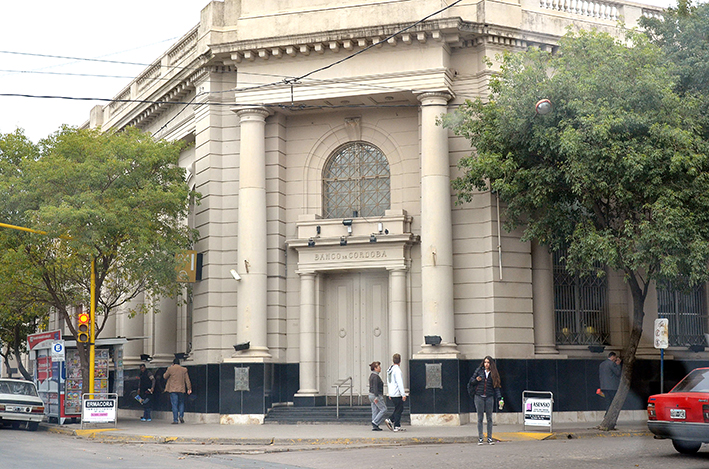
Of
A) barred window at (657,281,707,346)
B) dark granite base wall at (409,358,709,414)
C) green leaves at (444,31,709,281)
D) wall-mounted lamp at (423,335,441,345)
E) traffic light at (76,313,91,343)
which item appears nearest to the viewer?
green leaves at (444,31,709,281)

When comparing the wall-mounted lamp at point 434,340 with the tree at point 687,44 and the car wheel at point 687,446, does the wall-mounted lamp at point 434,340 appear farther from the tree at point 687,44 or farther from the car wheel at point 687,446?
the car wheel at point 687,446

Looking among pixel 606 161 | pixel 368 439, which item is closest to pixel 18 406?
pixel 368 439

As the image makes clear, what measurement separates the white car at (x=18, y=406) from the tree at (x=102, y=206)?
162 cm

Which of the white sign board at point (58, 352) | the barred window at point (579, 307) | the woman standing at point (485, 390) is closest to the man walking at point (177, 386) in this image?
the white sign board at point (58, 352)

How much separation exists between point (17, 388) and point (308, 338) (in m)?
8.38

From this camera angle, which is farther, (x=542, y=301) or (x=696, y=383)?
(x=542, y=301)

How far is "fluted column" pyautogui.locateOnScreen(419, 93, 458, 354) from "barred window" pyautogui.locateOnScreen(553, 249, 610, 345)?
11.4ft

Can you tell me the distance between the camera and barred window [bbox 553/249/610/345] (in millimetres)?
24562

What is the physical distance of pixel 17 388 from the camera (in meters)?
25.1

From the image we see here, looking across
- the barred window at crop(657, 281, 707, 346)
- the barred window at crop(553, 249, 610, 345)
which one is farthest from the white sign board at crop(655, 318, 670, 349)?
the barred window at crop(657, 281, 707, 346)

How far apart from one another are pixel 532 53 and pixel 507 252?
526 centimetres

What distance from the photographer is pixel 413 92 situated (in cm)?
2375

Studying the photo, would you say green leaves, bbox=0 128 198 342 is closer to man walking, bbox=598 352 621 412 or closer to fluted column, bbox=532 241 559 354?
Answer: fluted column, bbox=532 241 559 354

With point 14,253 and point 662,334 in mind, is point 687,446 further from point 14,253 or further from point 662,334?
point 14,253
